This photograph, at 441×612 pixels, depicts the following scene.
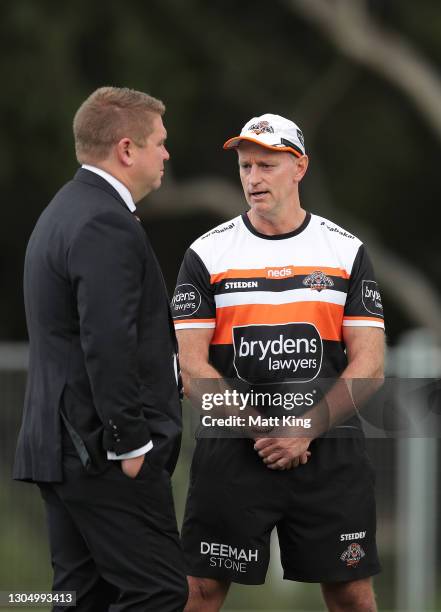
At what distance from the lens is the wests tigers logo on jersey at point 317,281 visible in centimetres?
519

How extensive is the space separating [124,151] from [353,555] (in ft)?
6.14

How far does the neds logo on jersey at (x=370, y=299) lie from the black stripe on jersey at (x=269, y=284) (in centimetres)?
9

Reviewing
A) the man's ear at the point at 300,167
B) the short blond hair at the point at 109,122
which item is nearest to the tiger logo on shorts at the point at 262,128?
the man's ear at the point at 300,167

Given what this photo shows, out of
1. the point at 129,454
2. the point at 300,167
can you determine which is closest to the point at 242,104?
the point at 300,167

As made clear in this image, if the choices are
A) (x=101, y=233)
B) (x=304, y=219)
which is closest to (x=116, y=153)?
(x=101, y=233)

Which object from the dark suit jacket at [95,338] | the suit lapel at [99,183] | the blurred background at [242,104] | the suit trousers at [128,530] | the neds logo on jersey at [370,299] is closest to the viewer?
the dark suit jacket at [95,338]

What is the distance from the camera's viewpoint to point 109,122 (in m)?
4.64

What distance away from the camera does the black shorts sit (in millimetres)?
5219

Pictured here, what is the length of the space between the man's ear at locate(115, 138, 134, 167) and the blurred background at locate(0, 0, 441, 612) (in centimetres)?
975

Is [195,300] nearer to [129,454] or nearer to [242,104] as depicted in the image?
[129,454]

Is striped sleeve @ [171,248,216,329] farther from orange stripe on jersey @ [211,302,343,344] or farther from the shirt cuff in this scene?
the shirt cuff

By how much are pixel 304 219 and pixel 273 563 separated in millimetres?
5679

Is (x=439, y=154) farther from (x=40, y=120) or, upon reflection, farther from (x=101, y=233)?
(x=101, y=233)

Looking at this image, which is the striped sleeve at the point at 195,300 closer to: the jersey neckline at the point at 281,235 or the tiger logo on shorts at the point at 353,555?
the jersey neckline at the point at 281,235
